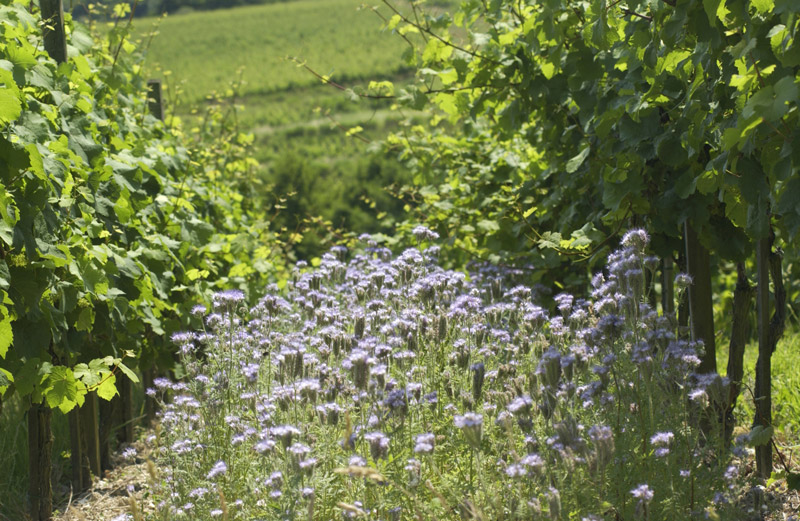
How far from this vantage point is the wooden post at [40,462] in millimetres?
3461

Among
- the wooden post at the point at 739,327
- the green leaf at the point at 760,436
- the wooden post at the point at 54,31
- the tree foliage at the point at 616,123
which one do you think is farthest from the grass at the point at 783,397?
the wooden post at the point at 54,31

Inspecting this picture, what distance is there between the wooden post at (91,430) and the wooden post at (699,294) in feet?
9.45

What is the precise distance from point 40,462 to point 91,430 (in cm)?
46

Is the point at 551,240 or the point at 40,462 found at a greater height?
the point at 551,240

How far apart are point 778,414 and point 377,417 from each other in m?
2.36

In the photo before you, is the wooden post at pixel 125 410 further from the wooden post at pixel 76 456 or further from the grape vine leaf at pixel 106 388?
the grape vine leaf at pixel 106 388

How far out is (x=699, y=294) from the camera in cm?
361

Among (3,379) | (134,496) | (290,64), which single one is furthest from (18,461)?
(290,64)

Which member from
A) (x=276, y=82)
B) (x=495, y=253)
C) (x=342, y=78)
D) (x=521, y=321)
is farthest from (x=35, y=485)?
(x=276, y=82)

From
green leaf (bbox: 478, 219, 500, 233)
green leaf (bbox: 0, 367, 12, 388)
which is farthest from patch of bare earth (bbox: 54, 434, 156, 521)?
green leaf (bbox: 478, 219, 500, 233)

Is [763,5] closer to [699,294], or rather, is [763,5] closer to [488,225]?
[699,294]

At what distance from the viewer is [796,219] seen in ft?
7.06

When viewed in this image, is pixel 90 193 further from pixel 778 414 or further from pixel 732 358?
pixel 778 414

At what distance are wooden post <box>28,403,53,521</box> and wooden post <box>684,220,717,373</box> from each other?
9.53 ft
